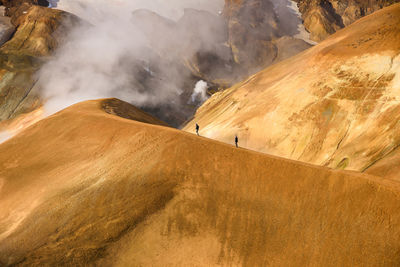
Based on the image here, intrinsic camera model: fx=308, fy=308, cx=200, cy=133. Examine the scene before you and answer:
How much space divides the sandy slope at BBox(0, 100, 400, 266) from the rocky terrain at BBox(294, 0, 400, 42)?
323 ft

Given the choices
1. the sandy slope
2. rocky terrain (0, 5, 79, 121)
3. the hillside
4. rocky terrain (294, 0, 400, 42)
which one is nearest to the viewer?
the sandy slope

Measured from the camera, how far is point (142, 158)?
16.3 meters

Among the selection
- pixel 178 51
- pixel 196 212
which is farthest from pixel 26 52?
pixel 196 212

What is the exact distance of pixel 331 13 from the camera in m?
109

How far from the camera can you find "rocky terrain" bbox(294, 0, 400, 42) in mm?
102312

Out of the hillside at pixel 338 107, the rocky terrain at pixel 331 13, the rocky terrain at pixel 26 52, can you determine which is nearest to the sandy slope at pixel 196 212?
the hillside at pixel 338 107

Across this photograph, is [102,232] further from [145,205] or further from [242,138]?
[242,138]

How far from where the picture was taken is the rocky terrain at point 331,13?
102312mm

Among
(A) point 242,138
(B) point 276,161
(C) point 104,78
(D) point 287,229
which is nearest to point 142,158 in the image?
(B) point 276,161

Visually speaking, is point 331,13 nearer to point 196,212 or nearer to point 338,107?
point 338,107

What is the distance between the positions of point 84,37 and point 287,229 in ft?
257

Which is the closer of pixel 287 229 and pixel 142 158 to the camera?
pixel 287 229

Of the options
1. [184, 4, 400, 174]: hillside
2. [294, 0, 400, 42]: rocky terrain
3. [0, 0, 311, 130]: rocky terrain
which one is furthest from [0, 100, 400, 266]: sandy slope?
[294, 0, 400, 42]: rocky terrain

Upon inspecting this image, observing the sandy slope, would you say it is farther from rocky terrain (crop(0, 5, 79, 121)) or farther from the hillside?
rocky terrain (crop(0, 5, 79, 121))
